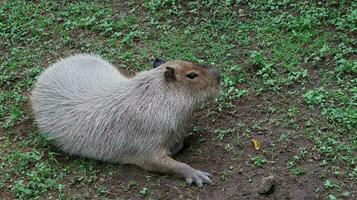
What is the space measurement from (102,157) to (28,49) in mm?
2495

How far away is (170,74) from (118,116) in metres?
0.58

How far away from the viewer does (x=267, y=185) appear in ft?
16.6

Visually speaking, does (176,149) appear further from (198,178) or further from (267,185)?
(267,185)

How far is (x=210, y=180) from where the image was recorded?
17.6 feet

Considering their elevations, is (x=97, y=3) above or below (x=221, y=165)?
above

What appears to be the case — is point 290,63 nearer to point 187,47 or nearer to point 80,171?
point 187,47

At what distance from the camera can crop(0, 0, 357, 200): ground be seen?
5379 mm

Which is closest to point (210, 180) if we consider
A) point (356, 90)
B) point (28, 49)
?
point (356, 90)

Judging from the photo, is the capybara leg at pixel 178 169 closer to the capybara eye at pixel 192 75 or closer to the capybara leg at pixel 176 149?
the capybara leg at pixel 176 149

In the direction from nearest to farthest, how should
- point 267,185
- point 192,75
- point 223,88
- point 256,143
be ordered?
point 267,185
point 256,143
point 192,75
point 223,88

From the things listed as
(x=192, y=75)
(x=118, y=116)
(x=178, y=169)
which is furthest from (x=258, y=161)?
(x=118, y=116)

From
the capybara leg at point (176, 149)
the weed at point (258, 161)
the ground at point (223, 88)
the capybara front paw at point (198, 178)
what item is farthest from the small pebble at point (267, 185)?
the capybara leg at point (176, 149)

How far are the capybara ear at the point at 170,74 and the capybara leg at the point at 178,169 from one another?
67cm

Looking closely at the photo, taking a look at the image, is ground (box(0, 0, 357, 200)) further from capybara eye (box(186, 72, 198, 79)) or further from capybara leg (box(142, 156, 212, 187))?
capybara eye (box(186, 72, 198, 79))
